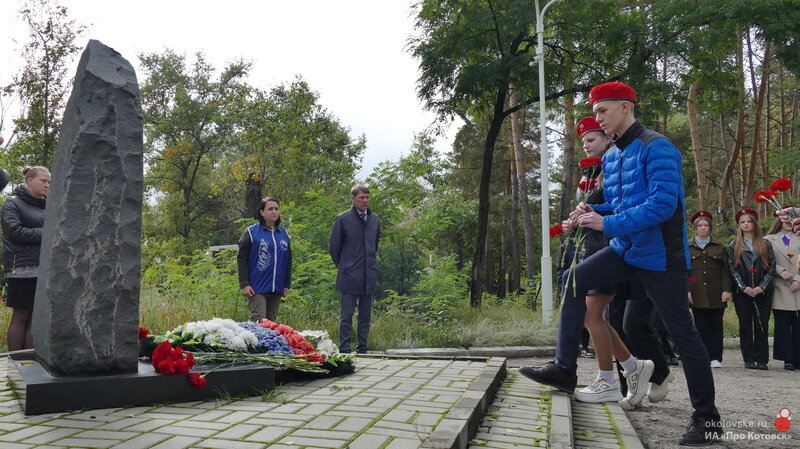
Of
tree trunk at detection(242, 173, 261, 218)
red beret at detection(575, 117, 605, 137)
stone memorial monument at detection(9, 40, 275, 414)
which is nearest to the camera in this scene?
stone memorial monument at detection(9, 40, 275, 414)

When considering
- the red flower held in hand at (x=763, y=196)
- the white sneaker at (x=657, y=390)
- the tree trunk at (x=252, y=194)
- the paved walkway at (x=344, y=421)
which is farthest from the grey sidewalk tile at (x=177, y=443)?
the tree trunk at (x=252, y=194)

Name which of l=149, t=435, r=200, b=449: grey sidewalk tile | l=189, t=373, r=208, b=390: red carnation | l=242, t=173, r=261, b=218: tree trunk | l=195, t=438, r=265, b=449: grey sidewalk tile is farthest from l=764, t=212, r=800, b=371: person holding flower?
l=242, t=173, r=261, b=218: tree trunk

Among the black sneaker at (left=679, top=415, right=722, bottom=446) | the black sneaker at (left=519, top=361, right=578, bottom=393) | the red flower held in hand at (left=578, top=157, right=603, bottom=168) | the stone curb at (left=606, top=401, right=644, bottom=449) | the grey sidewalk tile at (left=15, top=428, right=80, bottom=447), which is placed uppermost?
the red flower held in hand at (left=578, top=157, right=603, bottom=168)

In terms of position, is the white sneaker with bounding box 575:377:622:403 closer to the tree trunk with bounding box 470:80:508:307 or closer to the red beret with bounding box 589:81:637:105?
the red beret with bounding box 589:81:637:105

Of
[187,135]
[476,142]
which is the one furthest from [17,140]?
[476,142]

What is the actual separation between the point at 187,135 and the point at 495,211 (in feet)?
64.1

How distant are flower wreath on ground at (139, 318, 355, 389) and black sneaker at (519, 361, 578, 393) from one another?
1.62 metres

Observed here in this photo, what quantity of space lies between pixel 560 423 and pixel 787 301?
5818 millimetres

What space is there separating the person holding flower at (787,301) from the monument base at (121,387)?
6823mm

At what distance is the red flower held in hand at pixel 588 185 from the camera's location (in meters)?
5.08

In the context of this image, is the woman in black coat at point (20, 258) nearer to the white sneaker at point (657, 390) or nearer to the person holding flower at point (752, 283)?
the white sneaker at point (657, 390)

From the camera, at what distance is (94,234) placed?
4.22 metres

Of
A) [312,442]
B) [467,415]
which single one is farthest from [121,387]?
[467,415]

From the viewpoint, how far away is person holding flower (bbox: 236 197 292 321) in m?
7.28
